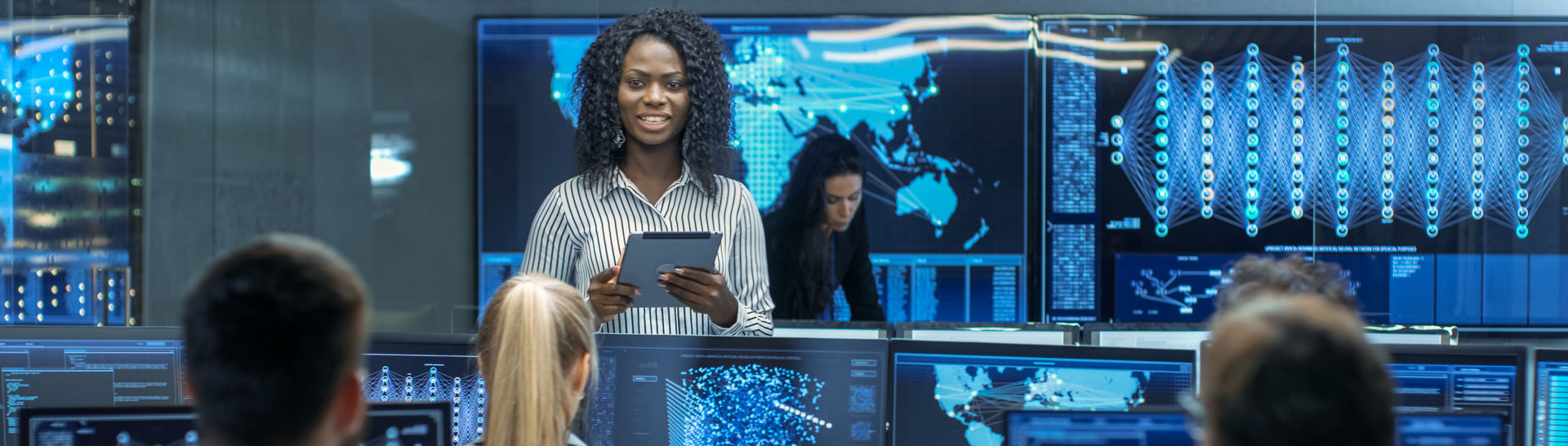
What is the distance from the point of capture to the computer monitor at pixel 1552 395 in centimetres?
161

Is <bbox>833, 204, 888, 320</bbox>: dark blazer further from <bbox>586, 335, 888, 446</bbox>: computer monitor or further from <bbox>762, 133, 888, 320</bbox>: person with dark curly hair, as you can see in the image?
Result: <bbox>586, 335, 888, 446</bbox>: computer monitor

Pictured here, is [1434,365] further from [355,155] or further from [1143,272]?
[355,155]

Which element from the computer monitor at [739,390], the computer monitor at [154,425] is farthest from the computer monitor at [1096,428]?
the computer monitor at [154,425]

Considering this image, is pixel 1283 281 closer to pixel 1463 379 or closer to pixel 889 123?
pixel 1463 379

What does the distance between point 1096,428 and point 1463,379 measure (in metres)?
0.78

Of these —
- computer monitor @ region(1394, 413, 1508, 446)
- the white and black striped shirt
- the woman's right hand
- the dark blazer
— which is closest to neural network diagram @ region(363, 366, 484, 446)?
the woman's right hand

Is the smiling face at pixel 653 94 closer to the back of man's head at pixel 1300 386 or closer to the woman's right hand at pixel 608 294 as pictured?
the woman's right hand at pixel 608 294

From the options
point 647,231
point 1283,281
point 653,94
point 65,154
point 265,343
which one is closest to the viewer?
point 265,343

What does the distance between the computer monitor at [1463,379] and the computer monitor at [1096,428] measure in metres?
0.61

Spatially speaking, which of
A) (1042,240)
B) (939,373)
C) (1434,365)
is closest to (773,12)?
(1042,240)

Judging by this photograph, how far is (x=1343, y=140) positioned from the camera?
3531mm

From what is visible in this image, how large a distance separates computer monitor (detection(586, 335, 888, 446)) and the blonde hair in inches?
11.5

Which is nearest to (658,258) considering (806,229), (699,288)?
(699,288)

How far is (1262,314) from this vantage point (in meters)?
0.74
